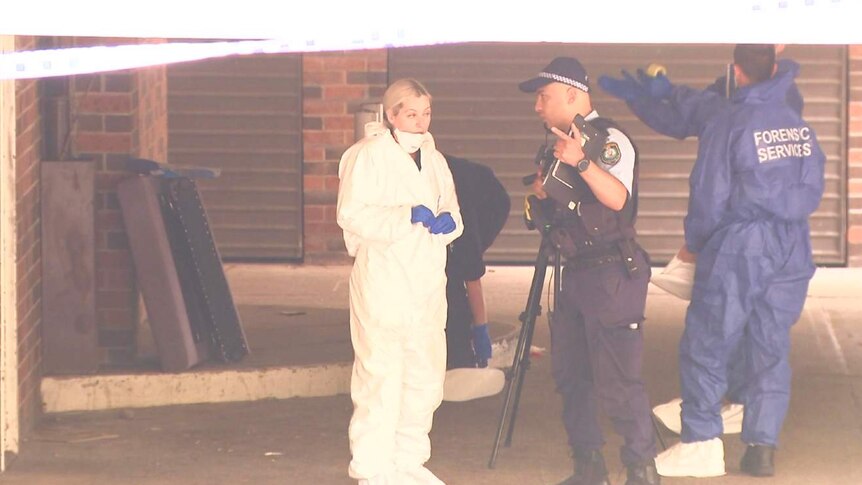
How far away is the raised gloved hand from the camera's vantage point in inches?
312

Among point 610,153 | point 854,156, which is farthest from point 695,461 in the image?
point 854,156

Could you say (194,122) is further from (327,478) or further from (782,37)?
(782,37)

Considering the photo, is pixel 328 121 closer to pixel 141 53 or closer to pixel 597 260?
pixel 141 53

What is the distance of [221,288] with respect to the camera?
9.43 meters

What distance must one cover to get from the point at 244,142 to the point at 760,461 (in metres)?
7.39

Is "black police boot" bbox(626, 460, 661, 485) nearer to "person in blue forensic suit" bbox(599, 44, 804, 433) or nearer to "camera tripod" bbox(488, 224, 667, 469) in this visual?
"camera tripod" bbox(488, 224, 667, 469)

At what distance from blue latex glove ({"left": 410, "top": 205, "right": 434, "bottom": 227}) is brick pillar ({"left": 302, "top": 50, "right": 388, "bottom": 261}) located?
6723 mm

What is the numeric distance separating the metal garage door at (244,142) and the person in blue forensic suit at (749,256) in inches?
267

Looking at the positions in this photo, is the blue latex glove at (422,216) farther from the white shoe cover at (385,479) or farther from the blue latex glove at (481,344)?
the blue latex glove at (481,344)

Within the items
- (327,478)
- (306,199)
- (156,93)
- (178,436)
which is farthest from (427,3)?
(306,199)

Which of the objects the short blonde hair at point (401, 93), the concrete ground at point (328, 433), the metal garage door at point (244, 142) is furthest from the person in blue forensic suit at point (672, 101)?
the metal garage door at point (244, 142)

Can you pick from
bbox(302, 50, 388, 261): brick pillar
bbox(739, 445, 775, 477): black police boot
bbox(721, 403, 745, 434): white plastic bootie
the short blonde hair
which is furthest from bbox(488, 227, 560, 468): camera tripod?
bbox(302, 50, 388, 261): brick pillar

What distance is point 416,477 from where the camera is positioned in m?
7.14

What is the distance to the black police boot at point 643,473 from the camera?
7.02 m
